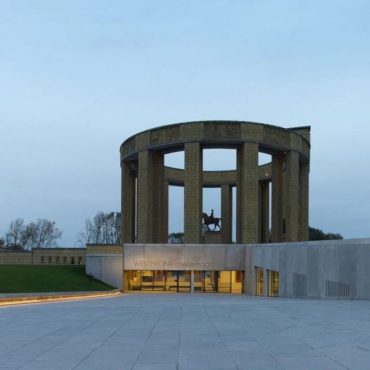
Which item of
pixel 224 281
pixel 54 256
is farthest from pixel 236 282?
pixel 54 256

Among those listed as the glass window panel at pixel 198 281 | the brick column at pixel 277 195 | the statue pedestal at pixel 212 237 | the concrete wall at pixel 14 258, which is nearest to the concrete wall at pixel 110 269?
the glass window panel at pixel 198 281

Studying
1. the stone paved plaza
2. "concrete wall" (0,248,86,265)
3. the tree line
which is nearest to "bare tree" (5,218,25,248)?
the tree line

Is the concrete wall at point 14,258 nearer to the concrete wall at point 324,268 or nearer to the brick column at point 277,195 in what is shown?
the brick column at point 277,195

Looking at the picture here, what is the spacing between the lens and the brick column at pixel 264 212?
176ft

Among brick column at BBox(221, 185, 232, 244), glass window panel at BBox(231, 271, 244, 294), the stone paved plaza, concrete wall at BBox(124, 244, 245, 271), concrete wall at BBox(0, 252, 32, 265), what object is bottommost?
glass window panel at BBox(231, 271, 244, 294)

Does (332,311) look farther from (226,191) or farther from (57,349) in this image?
(226,191)

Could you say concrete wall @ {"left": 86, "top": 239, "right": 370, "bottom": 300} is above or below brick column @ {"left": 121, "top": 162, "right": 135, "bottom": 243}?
below

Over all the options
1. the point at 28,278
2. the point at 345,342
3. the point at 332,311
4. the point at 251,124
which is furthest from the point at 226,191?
the point at 345,342

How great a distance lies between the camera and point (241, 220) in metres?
40.0

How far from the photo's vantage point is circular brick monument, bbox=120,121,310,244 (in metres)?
38.7

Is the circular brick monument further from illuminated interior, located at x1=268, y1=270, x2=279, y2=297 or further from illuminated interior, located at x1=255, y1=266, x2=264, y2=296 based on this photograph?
illuminated interior, located at x1=268, y1=270, x2=279, y2=297

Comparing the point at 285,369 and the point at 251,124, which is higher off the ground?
the point at 251,124

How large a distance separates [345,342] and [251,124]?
32518 millimetres

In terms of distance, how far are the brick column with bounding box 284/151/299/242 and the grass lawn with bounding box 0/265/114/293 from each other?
54.3 ft
